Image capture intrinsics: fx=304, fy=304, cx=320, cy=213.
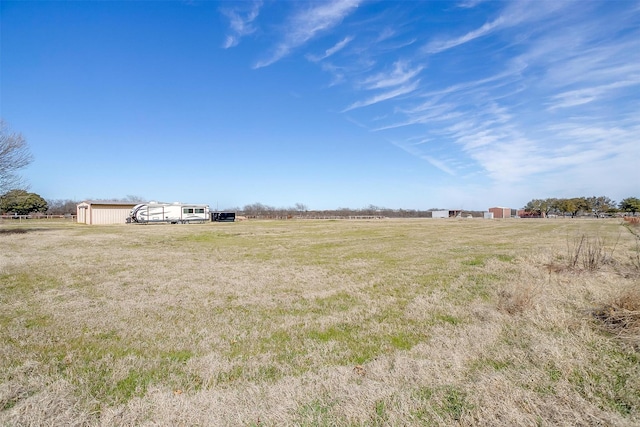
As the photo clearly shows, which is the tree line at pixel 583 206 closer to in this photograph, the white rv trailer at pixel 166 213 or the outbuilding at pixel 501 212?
the outbuilding at pixel 501 212

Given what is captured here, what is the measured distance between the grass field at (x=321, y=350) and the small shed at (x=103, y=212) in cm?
4439

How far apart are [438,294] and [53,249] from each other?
21.4m

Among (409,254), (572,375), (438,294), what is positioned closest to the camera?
(572,375)

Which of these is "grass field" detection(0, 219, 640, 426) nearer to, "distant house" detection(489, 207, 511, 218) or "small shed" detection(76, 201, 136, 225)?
"small shed" detection(76, 201, 136, 225)

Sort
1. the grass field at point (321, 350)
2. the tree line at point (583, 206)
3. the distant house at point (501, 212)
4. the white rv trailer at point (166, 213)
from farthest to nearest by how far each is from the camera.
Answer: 1. the distant house at point (501, 212)
2. the tree line at point (583, 206)
3. the white rv trailer at point (166, 213)
4. the grass field at point (321, 350)

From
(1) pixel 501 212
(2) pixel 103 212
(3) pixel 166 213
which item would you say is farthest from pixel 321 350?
(1) pixel 501 212

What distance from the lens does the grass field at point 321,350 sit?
3.31 metres

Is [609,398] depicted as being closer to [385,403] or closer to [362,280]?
[385,403]

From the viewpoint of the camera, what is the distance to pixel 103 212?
4866 cm

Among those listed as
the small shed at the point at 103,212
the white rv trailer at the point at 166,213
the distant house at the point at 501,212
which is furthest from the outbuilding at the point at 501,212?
the small shed at the point at 103,212

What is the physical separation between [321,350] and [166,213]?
51153 mm

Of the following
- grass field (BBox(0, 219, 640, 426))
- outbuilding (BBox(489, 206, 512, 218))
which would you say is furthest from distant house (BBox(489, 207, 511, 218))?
grass field (BBox(0, 219, 640, 426))

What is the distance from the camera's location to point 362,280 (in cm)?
1074

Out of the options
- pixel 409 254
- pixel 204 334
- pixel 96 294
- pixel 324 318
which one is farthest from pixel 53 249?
pixel 409 254
